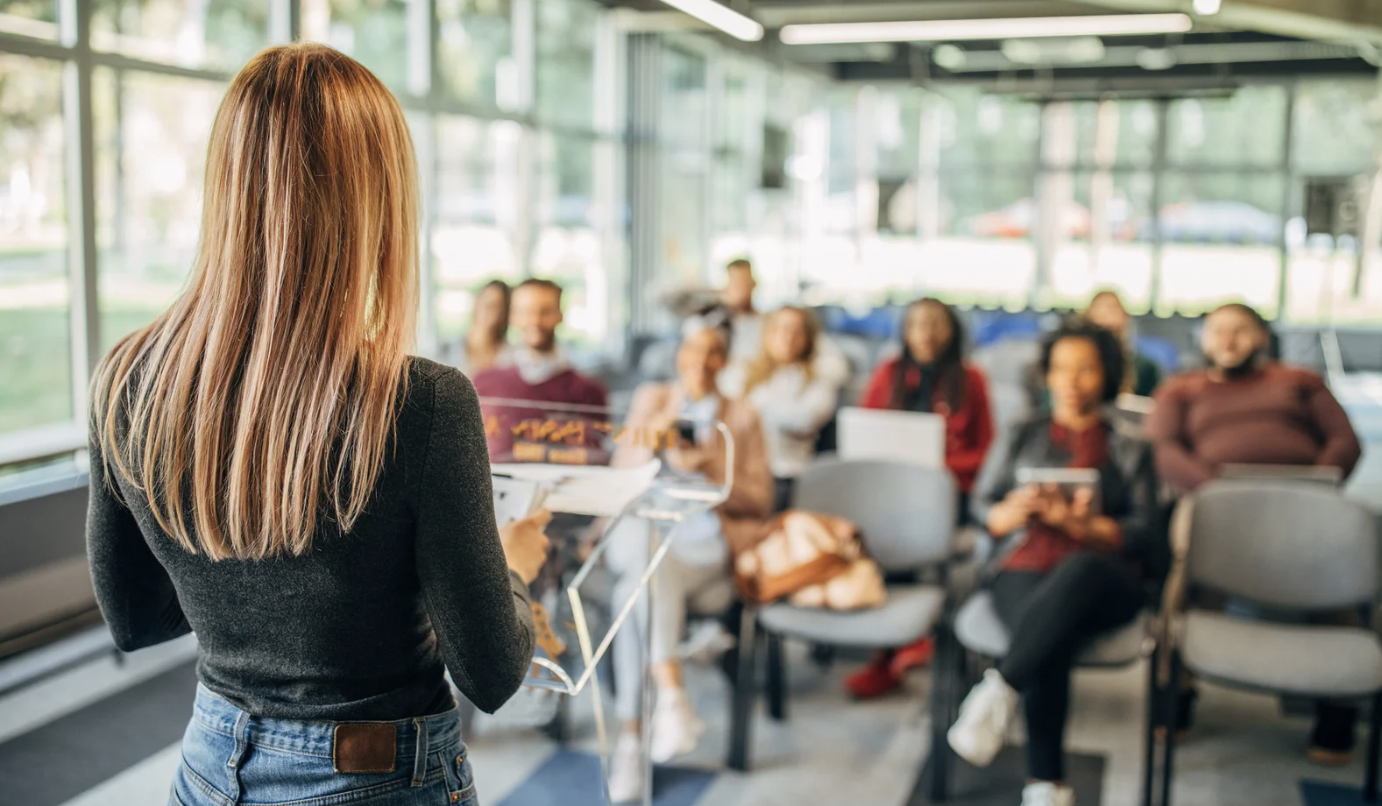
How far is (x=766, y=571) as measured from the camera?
381 centimetres

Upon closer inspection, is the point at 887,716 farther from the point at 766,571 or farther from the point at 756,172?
the point at 756,172

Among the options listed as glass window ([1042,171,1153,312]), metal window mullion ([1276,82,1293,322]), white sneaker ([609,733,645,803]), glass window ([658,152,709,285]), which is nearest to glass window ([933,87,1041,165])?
glass window ([1042,171,1153,312])

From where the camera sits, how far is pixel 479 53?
8.03m

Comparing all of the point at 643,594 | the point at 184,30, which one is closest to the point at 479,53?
the point at 184,30

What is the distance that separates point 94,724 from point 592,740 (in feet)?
6.76

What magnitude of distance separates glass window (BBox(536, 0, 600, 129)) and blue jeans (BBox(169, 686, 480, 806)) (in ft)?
26.1

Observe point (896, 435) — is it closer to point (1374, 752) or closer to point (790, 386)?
point (790, 386)

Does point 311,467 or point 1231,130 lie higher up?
point 1231,130

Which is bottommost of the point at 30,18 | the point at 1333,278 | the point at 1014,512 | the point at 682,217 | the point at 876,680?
the point at 876,680

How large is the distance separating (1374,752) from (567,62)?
24.5 feet

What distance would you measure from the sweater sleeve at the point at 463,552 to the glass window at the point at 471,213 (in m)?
6.34

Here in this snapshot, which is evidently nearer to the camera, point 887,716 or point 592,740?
point 592,740

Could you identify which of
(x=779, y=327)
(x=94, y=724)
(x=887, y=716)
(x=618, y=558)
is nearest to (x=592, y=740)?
(x=618, y=558)

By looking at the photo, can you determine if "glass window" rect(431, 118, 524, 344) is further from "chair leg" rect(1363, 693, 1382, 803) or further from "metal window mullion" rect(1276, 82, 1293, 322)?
"metal window mullion" rect(1276, 82, 1293, 322)
